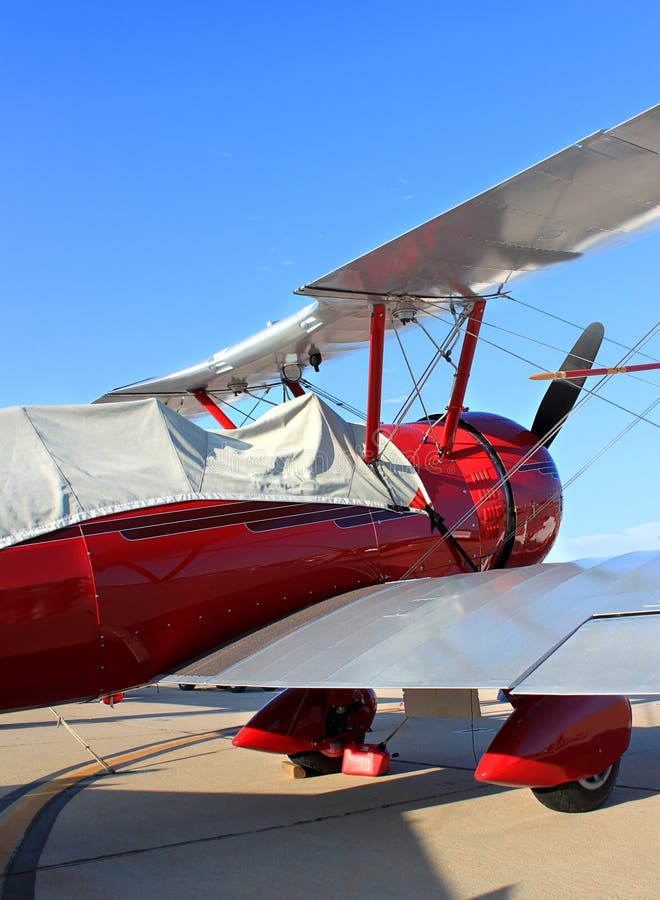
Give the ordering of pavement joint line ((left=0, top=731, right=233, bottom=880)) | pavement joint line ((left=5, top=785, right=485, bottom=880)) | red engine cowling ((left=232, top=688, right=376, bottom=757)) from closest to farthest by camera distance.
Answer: pavement joint line ((left=5, top=785, right=485, bottom=880)), pavement joint line ((left=0, top=731, right=233, bottom=880)), red engine cowling ((left=232, top=688, right=376, bottom=757))

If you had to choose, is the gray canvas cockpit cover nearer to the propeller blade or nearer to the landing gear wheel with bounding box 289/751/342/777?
the propeller blade

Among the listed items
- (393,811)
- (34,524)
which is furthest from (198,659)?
(393,811)

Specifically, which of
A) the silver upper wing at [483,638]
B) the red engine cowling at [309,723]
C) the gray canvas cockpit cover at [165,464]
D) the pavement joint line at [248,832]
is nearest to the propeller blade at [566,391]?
the gray canvas cockpit cover at [165,464]

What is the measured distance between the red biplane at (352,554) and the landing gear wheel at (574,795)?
0.01m

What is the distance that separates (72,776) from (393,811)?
3.31 meters

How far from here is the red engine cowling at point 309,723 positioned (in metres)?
5.98

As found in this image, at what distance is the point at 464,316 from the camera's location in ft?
20.8

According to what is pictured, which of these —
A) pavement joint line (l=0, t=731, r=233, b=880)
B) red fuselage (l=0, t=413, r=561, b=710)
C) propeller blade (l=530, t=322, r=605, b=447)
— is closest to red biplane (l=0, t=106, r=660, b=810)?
red fuselage (l=0, t=413, r=561, b=710)

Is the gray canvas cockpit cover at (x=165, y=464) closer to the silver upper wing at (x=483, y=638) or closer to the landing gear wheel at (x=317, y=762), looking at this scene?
the silver upper wing at (x=483, y=638)

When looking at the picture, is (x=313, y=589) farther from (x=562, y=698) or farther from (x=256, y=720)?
(x=562, y=698)

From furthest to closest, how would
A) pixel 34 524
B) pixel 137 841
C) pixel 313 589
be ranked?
pixel 313 589
pixel 137 841
pixel 34 524

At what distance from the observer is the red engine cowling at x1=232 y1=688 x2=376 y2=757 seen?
5.98 m

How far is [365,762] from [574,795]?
1239 millimetres

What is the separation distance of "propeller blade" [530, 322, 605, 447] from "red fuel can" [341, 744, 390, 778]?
129 inches
